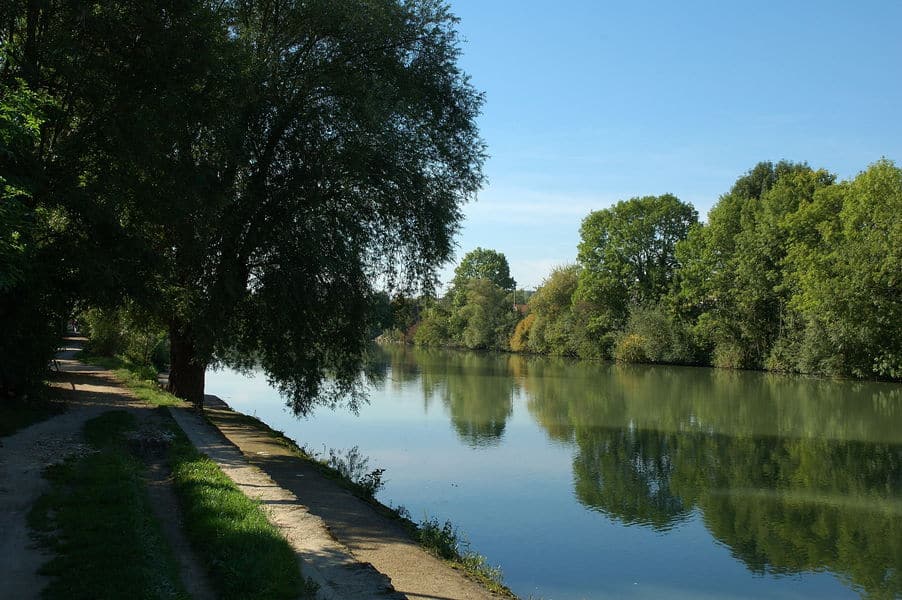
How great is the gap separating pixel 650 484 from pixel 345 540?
8.82 m

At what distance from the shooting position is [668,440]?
21.3m

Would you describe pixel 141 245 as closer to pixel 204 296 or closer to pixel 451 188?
pixel 204 296

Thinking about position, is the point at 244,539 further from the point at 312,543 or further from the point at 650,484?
the point at 650,484

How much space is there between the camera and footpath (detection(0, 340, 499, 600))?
6422mm

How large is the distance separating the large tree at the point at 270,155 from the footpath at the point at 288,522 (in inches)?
106

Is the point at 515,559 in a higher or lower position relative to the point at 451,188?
lower

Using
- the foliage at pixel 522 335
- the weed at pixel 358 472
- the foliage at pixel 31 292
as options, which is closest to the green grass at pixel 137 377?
the foliage at pixel 31 292

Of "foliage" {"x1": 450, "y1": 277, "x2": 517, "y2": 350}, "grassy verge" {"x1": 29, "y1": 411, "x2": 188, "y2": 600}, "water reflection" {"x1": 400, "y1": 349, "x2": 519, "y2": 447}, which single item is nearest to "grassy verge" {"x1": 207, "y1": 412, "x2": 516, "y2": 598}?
"grassy verge" {"x1": 29, "y1": 411, "x2": 188, "y2": 600}

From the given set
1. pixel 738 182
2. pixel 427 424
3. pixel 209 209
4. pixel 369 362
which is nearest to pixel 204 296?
pixel 209 209

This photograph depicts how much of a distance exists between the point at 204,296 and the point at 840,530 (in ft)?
43.1

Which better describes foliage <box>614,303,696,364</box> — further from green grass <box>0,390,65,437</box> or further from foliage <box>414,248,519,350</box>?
green grass <box>0,390,65,437</box>

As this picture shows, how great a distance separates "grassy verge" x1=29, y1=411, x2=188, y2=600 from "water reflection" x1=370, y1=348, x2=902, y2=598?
856 centimetres

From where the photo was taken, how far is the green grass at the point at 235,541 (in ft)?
19.5

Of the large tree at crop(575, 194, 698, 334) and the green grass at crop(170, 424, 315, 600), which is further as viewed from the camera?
the large tree at crop(575, 194, 698, 334)
